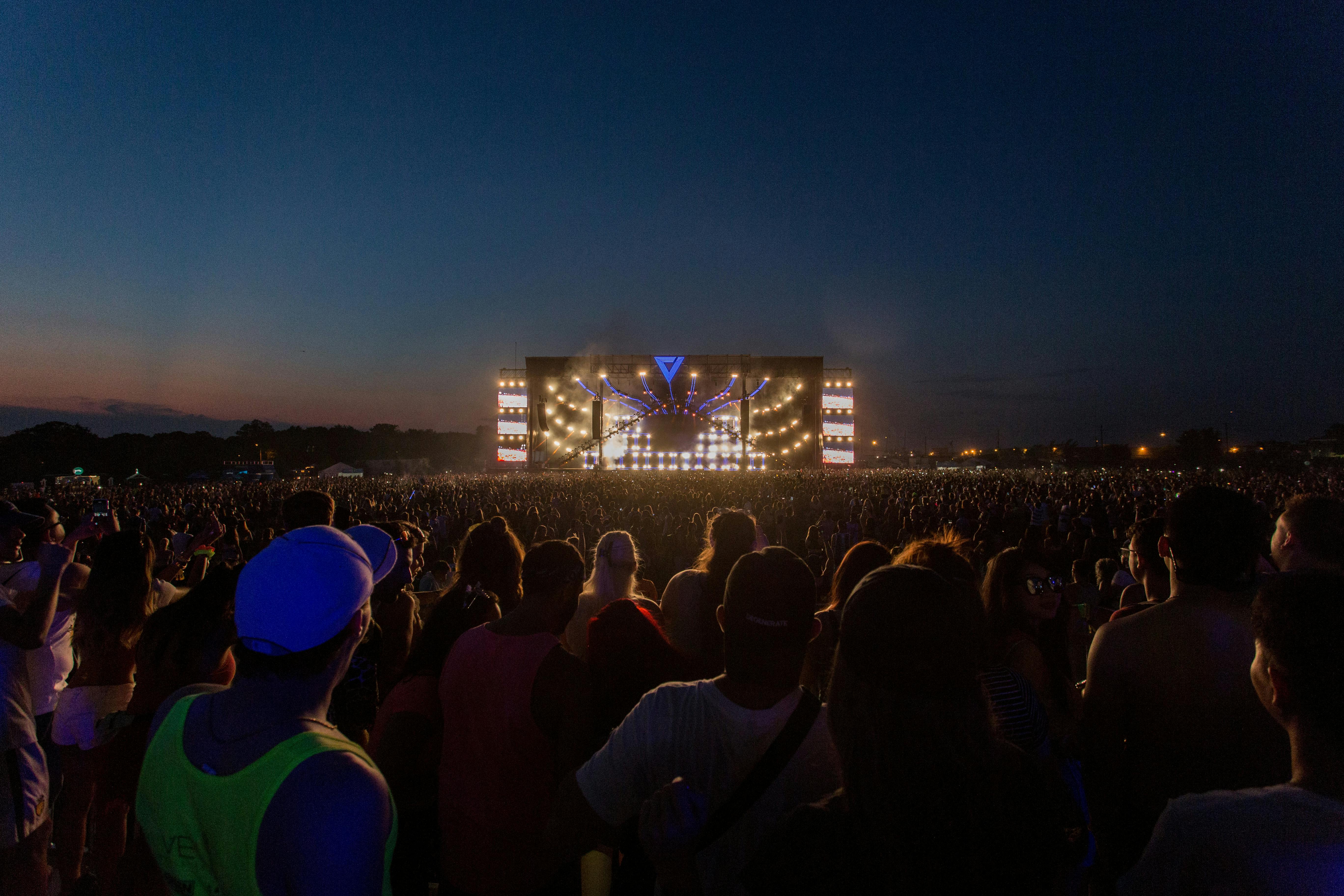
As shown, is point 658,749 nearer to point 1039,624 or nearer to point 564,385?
point 1039,624

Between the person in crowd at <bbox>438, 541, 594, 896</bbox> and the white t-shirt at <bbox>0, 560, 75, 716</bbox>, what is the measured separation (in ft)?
7.72

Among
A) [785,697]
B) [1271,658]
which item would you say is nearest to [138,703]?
[785,697]

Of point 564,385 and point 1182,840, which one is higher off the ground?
point 564,385

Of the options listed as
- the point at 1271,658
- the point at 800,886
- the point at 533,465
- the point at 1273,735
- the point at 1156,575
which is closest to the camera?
the point at 800,886

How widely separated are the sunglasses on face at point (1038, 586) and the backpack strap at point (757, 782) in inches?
63.0

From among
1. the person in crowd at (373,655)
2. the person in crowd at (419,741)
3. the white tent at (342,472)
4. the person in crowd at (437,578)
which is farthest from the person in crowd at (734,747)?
the white tent at (342,472)

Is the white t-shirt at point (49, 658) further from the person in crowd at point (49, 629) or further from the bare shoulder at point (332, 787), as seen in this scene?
A: the bare shoulder at point (332, 787)

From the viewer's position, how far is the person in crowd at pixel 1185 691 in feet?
6.32

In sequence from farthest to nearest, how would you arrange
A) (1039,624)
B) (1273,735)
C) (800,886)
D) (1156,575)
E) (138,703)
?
(1156,575)
(1039,624)
(138,703)
(1273,735)
(800,886)

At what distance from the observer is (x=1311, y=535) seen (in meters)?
2.32

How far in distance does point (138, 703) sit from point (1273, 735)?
3795 millimetres

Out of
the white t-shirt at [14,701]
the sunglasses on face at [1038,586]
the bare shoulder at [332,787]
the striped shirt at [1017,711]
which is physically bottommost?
the white t-shirt at [14,701]

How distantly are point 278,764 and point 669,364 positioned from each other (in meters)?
43.8

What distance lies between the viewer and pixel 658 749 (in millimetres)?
1431
